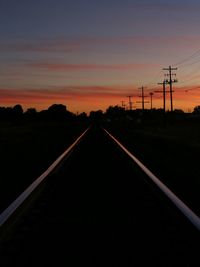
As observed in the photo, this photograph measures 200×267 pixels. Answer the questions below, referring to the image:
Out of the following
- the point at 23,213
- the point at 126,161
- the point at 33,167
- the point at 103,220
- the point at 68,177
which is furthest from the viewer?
the point at 126,161

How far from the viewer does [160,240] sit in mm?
7469

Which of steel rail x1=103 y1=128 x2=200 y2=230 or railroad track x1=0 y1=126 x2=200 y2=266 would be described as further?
steel rail x1=103 y1=128 x2=200 y2=230

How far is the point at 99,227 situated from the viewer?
841 cm

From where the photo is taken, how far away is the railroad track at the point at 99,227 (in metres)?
6.49

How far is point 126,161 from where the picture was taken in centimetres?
2286

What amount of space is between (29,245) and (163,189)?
20.9 feet

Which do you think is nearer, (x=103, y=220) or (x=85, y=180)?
(x=103, y=220)

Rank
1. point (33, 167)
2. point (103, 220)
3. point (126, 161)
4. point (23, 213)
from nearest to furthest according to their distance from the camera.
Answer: point (103, 220) → point (23, 213) → point (33, 167) → point (126, 161)

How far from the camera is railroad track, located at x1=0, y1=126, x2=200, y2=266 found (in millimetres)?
6492

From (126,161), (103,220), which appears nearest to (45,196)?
(103,220)

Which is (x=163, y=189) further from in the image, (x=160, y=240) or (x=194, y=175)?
(x=160, y=240)

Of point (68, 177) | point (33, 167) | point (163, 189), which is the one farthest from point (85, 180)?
point (33, 167)

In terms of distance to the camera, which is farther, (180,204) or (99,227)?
(180,204)

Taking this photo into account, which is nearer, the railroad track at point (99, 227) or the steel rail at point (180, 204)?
the railroad track at point (99, 227)
